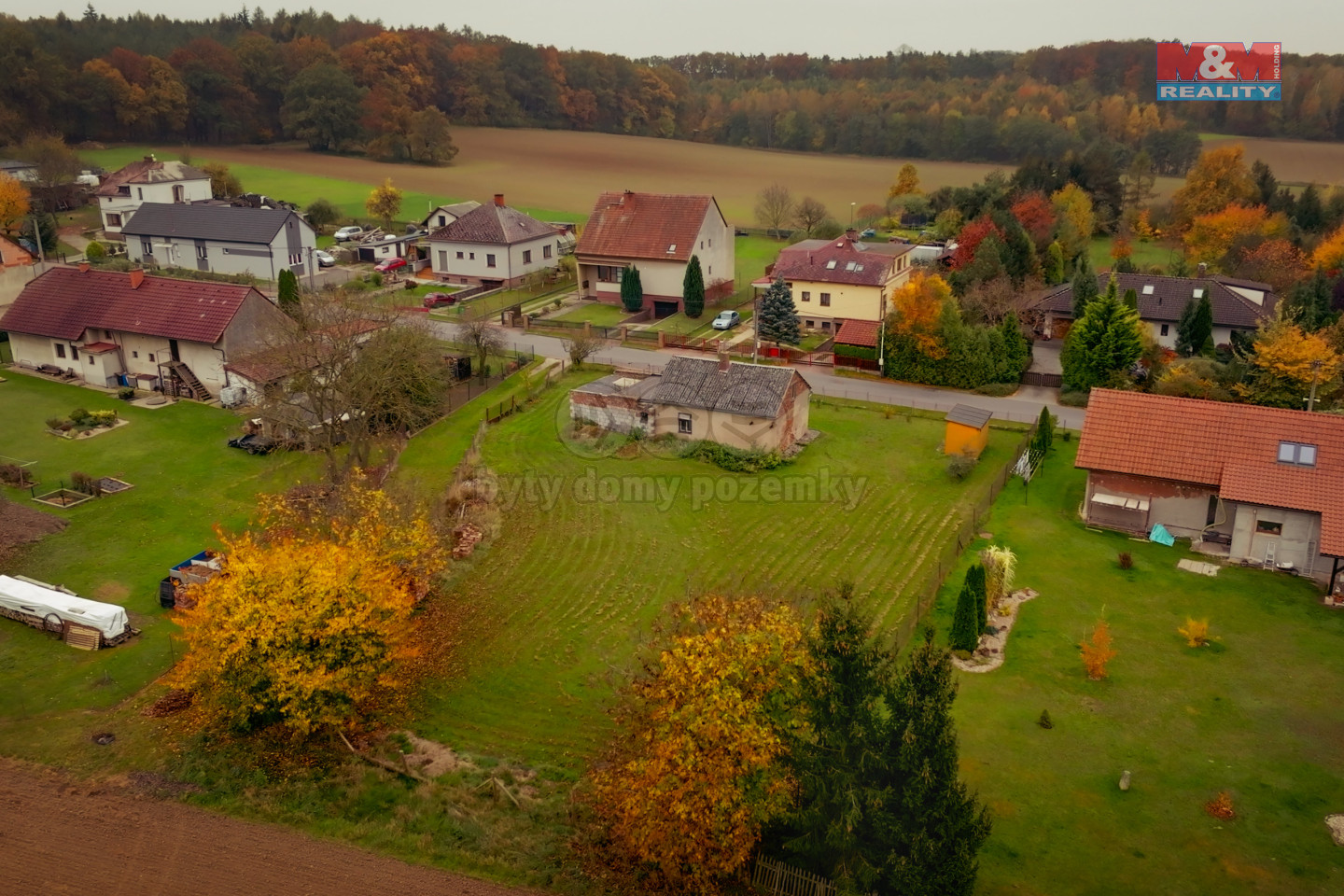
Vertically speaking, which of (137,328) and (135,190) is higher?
(135,190)

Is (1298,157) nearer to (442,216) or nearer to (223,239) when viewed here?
(442,216)

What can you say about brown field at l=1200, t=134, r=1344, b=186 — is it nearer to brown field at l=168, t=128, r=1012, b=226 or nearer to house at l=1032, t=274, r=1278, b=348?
brown field at l=168, t=128, r=1012, b=226

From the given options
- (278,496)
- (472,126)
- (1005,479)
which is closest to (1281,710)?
(1005,479)

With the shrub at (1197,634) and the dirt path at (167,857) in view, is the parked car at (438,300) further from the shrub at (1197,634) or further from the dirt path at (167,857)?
the shrub at (1197,634)

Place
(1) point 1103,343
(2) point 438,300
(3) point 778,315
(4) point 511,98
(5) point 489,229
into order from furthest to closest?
(4) point 511,98 → (5) point 489,229 → (2) point 438,300 → (3) point 778,315 → (1) point 1103,343

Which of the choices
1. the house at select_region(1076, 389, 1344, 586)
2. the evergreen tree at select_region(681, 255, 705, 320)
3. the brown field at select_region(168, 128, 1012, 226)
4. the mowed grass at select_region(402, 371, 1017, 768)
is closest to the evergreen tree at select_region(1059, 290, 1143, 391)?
the mowed grass at select_region(402, 371, 1017, 768)

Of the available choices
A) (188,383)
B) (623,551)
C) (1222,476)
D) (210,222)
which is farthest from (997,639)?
(210,222)
